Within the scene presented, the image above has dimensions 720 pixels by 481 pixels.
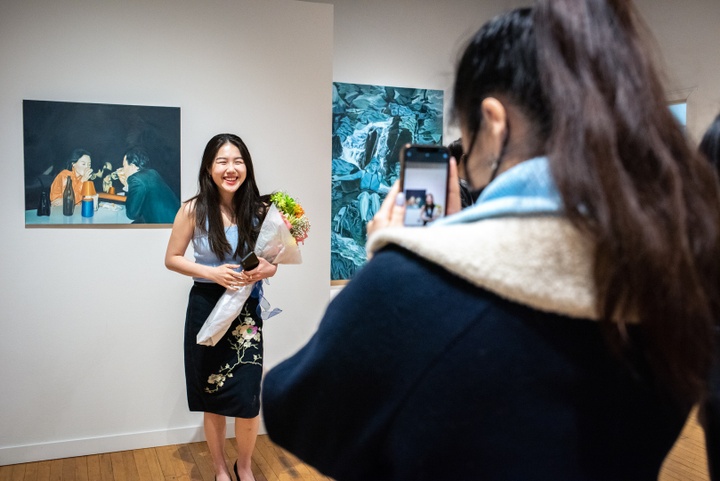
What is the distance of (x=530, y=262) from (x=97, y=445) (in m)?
3.79

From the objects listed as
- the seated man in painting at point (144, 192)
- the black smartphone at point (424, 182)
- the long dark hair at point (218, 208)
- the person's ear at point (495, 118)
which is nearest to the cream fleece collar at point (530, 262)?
the person's ear at point (495, 118)

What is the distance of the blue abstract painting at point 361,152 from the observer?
197 inches

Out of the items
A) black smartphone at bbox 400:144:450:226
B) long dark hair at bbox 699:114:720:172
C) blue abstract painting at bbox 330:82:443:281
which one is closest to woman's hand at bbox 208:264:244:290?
blue abstract painting at bbox 330:82:443:281

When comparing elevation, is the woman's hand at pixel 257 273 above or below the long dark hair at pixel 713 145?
below

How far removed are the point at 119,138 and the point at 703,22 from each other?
4.06 meters

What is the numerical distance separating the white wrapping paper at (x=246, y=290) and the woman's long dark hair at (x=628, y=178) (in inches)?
97.7

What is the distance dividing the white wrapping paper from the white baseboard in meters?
1.12

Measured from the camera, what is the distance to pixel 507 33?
2.66ft

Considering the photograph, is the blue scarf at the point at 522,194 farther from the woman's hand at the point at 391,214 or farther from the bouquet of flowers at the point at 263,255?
the bouquet of flowers at the point at 263,255

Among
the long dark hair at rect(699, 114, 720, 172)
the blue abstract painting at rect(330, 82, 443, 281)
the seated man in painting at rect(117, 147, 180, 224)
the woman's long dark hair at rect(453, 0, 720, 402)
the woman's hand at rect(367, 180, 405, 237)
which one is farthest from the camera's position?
the blue abstract painting at rect(330, 82, 443, 281)

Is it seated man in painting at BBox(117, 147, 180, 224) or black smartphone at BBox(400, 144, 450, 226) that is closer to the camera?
black smartphone at BBox(400, 144, 450, 226)

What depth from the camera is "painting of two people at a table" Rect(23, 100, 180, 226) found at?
3.59 metres

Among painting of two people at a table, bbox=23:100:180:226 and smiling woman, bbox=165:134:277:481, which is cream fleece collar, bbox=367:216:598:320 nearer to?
smiling woman, bbox=165:134:277:481

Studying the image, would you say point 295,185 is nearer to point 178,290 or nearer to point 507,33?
point 178,290
